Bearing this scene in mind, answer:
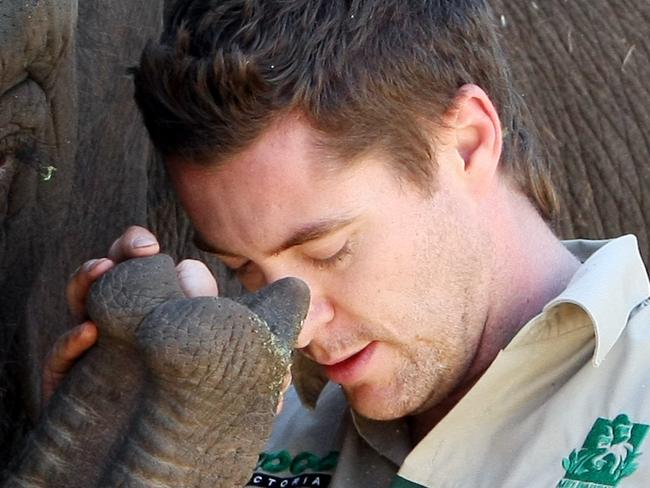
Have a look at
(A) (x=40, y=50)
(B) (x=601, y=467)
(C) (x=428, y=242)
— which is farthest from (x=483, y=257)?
(A) (x=40, y=50)

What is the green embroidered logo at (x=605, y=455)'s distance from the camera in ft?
7.00

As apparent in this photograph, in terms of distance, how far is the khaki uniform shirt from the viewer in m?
2.19

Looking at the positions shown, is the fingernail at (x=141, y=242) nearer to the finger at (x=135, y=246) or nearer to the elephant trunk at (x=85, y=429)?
the finger at (x=135, y=246)

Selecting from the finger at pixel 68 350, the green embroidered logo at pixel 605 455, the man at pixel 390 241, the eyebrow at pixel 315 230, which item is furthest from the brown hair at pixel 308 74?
the green embroidered logo at pixel 605 455

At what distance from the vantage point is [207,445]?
6.95 ft

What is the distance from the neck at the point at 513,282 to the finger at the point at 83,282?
0.57 metres

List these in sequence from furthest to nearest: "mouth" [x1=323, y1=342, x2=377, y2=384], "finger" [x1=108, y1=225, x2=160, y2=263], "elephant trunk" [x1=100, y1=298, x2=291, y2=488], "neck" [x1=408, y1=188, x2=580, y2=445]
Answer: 1. "neck" [x1=408, y1=188, x2=580, y2=445]
2. "mouth" [x1=323, y1=342, x2=377, y2=384]
3. "finger" [x1=108, y1=225, x2=160, y2=263]
4. "elephant trunk" [x1=100, y1=298, x2=291, y2=488]

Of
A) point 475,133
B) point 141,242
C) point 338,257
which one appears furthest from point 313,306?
point 475,133

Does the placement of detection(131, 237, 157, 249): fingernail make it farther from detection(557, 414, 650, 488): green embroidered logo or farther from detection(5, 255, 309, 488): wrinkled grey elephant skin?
detection(557, 414, 650, 488): green embroidered logo

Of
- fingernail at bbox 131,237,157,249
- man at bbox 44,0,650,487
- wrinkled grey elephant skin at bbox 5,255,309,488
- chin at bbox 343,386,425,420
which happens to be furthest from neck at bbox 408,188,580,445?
fingernail at bbox 131,237,157,249

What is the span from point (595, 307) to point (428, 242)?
277 mm

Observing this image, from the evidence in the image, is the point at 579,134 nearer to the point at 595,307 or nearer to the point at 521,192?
the point at 521,192

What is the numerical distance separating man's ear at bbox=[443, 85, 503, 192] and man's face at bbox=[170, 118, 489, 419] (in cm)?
3

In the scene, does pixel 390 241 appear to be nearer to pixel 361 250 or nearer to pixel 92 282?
pixel 361 250
